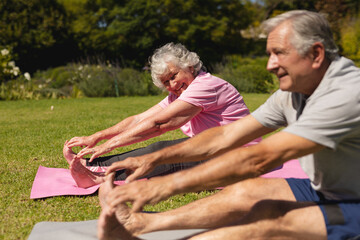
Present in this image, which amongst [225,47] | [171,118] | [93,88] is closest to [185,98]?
[171,118]

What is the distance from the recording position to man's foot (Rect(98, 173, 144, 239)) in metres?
2.10

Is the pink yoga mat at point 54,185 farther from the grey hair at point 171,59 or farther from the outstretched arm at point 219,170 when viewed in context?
the outstretched arm at point 219,170

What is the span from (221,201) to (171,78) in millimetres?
1939

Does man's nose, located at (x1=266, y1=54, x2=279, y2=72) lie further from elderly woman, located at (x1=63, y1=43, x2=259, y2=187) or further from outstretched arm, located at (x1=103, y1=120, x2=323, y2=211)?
elderly woman, located at (x1=63, y1=43, x2=259, y2=187)

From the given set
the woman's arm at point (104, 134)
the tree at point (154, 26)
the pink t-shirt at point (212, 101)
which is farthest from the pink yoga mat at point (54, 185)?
the tree at point (154, 26)

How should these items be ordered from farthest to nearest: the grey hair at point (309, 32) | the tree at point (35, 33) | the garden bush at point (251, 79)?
the tree at point (35, 33) → the garden bush at point (251, 79) → the grey hair at point (309, 32)

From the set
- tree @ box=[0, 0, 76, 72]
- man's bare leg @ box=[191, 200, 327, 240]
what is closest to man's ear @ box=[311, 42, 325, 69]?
man's bare leg @ box=[191, 200, 327, 240]

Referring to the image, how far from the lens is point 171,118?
3812mm

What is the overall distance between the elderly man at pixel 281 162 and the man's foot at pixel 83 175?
165cm

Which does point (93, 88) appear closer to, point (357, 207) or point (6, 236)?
point (6, 236)

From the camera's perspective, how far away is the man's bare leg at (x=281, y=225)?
2.11m

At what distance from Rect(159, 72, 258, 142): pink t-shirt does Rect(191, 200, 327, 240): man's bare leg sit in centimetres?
181

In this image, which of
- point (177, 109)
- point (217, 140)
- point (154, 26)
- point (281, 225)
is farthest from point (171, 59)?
point (154, 26)

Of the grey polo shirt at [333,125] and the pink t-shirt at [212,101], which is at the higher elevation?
the grey polo shirt at [333,125]
